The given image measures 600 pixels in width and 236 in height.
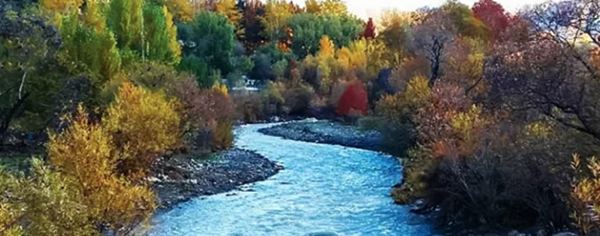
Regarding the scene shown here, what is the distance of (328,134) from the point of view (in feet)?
162

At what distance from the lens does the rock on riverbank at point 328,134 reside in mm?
45531

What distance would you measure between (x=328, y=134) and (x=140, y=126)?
24.7 meters

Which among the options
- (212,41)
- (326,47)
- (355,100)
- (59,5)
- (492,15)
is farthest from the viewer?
(326,47)

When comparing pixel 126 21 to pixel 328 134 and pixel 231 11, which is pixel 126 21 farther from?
pixel 231 11

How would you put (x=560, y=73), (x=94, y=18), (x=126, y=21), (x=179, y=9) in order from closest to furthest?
(x=560, y=73), (x=126, y=21), (x=94, y=18), (x=179, y=9)

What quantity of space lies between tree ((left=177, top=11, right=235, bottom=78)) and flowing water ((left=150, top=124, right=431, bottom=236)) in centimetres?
2804

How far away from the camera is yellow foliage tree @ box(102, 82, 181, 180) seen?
82.9 ft

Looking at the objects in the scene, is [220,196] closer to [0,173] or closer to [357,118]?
[0,173]

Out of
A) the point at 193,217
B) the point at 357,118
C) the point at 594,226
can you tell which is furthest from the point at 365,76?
the point at 594,226

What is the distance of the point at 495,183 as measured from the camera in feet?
66.0

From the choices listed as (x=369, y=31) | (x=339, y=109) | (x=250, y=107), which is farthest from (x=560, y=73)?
(x=369, y=31)

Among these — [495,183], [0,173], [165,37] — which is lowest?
[495,183]

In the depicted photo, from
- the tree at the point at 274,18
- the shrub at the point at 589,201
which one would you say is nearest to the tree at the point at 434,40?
the shrub at the point at 589,201

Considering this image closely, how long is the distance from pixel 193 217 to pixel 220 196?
4.36 meters
